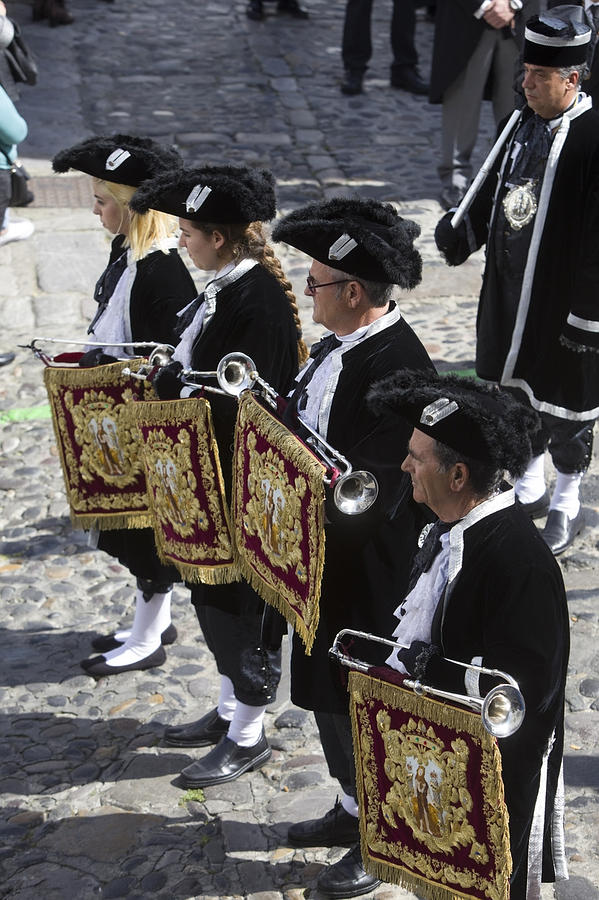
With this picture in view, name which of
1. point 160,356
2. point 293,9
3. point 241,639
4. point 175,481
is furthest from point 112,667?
point 293,9

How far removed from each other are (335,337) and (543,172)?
190cm

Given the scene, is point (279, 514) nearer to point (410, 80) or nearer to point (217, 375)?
point (217, 375)

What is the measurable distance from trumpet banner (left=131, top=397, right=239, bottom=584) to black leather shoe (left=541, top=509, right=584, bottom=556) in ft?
6.82

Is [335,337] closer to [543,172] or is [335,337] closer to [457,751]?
[457,751]

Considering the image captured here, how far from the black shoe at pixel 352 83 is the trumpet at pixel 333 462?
911cm

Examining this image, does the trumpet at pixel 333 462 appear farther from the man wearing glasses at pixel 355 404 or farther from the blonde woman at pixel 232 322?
the blonde woman at pixel 232 322

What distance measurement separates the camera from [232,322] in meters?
4.06

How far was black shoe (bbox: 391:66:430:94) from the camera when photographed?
12.5m

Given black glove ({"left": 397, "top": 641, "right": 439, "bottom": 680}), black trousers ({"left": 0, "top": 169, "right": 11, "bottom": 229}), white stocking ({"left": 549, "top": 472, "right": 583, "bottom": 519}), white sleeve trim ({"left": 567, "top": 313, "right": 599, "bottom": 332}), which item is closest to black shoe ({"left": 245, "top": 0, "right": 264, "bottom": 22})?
black trousers ({"left": 0, "top": 169, "right": 11, "bottom": 229})

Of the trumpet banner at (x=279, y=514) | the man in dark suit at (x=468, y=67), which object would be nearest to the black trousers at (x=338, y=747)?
the trumpet banner at (x=279, y=514)

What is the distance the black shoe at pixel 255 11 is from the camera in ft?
47.0

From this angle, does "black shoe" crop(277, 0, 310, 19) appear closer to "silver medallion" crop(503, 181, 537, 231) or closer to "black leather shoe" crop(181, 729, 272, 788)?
"silver medallion" crop(503, 181, 537, 231)

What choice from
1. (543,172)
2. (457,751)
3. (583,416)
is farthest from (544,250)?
(457,751)

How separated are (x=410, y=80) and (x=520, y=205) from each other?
7.74 m
